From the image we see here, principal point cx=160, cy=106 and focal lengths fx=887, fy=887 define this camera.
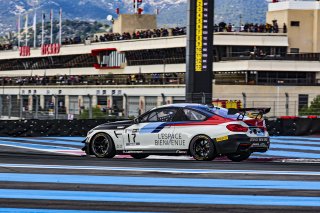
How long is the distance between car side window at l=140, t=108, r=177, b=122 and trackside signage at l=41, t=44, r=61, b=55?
82.5 m

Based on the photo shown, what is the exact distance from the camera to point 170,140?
712 inches

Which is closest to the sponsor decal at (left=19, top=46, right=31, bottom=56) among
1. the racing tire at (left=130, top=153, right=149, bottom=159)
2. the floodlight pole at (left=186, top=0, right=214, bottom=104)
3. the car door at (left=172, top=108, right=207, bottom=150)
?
the floodlight pole at (left=186, top=0, right=214, bottom=104)

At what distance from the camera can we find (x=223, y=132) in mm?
17375

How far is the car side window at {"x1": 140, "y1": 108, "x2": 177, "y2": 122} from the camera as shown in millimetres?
18266

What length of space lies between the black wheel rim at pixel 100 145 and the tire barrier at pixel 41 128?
1011cm

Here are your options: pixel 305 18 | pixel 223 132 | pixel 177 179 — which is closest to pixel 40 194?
pixel 177 179

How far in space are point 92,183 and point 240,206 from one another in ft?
9.99

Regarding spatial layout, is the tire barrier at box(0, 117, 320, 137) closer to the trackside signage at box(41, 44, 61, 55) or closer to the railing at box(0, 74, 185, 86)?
the railing at box(0, 74, 185, 86)

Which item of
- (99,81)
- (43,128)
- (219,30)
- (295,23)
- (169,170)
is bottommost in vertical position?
(43,128)

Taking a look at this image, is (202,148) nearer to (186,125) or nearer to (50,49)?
(186,125)

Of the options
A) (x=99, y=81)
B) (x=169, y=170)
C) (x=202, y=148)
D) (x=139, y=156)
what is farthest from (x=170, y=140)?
(x=99, y=81)

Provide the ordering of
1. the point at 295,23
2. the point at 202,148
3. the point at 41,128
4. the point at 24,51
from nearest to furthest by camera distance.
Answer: the point at 202,148 < the point at 41,128 < the point at 295,23 < the point at 24,51

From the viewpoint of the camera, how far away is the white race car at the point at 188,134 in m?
17.4

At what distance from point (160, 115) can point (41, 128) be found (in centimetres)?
1136
